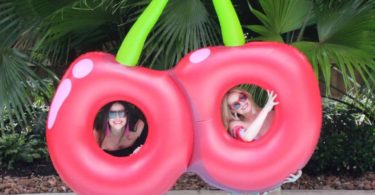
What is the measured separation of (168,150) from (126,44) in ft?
2.10

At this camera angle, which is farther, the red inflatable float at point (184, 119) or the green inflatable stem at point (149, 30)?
the green inflatable stem at point (149, 30)

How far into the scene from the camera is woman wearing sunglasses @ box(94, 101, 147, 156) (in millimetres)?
3566

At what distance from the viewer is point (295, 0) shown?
4.33 metres

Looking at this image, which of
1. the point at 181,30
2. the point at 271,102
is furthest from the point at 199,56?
the point at 181,30

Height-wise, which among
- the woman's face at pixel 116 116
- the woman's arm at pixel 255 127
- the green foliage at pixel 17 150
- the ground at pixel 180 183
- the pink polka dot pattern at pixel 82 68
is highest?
the pink polka dot pattern at pixel 82 68

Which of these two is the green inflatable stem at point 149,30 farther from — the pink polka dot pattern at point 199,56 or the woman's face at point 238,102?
the woman's face at point 238,102

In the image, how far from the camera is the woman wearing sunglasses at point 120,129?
3.57 m

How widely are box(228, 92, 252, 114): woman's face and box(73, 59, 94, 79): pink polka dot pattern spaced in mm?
803

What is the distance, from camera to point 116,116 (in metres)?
3.56

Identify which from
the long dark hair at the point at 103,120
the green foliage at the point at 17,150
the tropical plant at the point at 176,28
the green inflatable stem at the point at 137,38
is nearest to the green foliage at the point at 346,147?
the tropical plant at the point at 176,28

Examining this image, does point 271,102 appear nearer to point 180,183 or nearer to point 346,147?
point 180,183

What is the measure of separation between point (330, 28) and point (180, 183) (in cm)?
250

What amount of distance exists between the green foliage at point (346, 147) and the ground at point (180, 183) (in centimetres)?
10

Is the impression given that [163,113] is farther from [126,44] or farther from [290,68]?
[290,68]
